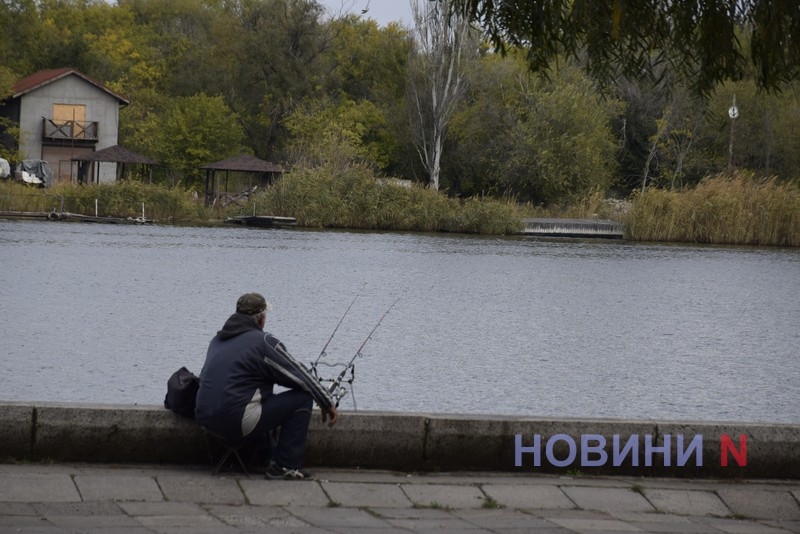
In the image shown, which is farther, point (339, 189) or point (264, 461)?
point (339, 189)

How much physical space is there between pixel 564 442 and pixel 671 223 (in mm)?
46714

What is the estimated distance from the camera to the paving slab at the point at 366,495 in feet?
24.1

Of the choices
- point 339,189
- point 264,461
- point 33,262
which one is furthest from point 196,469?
point 339,189

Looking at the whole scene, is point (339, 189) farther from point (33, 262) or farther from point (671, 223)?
point (33, 262)

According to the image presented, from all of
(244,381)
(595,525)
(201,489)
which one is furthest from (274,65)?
(595,525)

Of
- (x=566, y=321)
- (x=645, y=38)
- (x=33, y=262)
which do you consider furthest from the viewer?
(x=33, y=262)

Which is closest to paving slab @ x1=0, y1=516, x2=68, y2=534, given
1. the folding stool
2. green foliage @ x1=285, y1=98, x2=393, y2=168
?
the folding stool

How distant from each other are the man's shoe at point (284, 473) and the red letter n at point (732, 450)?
260cm

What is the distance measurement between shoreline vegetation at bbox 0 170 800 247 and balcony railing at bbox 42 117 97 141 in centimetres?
1298

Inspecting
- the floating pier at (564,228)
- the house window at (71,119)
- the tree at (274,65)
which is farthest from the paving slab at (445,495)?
the tree at (274,65)

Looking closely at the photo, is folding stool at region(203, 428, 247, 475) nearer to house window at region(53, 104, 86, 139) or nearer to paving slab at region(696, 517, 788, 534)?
paving slab at region(696, 517, 788, 534)

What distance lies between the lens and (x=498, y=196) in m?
70.8

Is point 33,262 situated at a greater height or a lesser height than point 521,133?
lesser

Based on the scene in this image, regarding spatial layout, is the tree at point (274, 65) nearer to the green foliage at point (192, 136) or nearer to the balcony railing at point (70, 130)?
the green foliage at point (192, 136)
